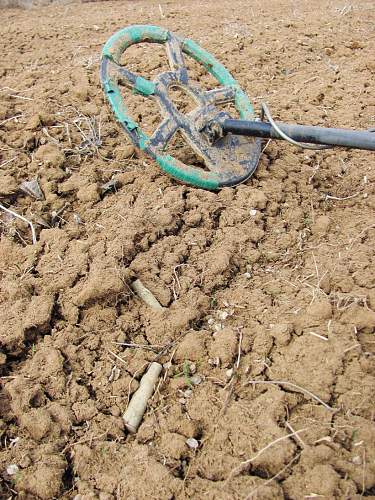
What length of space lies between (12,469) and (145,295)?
0.78 meters

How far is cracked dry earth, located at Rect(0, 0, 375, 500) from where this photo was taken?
58.9 inches

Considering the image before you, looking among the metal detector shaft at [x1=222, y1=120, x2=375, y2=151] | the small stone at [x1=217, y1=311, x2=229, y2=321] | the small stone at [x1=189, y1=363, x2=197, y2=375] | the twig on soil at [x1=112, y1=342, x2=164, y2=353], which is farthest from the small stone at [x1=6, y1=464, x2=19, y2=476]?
the metal detector shaft at [x1=222, y1=120, x2=375, y2=151]

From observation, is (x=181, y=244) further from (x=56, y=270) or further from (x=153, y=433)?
(x=153, y=433)

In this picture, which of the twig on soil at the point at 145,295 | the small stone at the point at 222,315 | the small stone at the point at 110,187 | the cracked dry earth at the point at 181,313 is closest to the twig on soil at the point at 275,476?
the cracked dry earth at the point at 181,313

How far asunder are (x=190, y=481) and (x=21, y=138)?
6.61 feet

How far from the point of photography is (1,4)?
5270mm

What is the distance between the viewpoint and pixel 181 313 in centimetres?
191

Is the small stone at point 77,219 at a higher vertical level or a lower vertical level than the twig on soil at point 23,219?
lower

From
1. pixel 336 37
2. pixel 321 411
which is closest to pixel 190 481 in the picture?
pixel 321 411

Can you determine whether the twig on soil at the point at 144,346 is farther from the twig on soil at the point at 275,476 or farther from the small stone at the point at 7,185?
the small stone at the point at 7,185

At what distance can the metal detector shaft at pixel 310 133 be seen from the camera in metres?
2.04

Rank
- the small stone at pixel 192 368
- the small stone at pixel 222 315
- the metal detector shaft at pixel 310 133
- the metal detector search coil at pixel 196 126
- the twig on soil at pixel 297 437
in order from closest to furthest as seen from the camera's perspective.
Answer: the twig on soil at pixel 297 437, the small stone at pixel 192 368, the small stone at pixel 222 315, the metal detector shaft at pixel 310 133, the metal detector search coil at pixel 196 126

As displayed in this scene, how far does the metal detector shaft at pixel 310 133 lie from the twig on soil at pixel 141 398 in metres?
1.20

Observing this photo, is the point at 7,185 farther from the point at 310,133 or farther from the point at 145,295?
the point at 310,133
